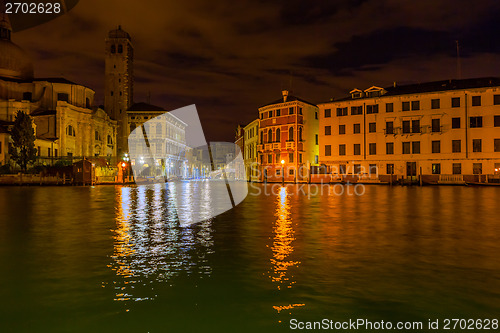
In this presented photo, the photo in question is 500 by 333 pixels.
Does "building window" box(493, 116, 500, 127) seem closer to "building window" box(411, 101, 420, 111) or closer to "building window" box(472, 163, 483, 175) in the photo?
"building window" box(472, 163, 483, 175)

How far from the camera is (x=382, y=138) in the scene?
176ft

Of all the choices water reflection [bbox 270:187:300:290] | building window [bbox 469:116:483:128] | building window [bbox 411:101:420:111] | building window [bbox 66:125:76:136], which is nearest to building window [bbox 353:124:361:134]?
building window [bbox 411:101:420:111]

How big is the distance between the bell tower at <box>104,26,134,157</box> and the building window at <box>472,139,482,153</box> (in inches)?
2713

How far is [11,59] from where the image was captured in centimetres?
6975

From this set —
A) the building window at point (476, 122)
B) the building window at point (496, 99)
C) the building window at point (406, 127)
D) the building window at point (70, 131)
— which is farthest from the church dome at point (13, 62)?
the building window at point (496, 99)

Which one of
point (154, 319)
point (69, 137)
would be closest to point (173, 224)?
point (154, 319)

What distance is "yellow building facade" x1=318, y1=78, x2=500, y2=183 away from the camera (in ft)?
155

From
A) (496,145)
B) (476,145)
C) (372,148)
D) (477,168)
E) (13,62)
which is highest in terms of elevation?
(13,62)

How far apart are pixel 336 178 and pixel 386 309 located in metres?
50.1

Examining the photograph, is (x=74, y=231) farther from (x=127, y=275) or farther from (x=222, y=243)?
(x=127, y=275)

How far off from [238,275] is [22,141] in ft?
177

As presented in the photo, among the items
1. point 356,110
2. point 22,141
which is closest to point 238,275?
point 356,110

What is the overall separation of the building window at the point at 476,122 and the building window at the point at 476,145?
183 cm

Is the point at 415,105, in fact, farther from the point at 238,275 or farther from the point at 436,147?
the point at 238,275
